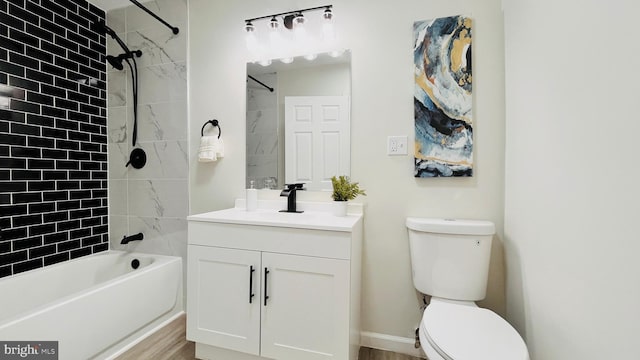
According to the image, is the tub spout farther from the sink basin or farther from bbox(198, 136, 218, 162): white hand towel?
the sink basin

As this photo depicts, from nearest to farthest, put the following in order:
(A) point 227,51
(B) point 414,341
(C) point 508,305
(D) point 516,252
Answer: (D) point 516,252
(C) point 508,305
(B) point 414,341
(A) point 227,51

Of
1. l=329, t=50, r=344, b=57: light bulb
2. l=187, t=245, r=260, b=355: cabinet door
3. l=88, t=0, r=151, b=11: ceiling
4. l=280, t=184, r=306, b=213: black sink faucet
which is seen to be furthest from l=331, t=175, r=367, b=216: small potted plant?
l=88, t=0, r=151, b=11: ceiling

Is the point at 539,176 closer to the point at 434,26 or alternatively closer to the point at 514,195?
the point at 514,195

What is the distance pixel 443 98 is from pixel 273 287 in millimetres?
1404

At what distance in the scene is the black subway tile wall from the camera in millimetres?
1694

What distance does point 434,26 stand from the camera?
1.54m

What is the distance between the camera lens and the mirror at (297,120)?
1.71 metres

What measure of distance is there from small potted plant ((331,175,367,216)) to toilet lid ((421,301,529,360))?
0.67 meters

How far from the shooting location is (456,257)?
138 cm

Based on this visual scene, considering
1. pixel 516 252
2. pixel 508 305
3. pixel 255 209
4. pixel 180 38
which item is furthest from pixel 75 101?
pixel 508 305

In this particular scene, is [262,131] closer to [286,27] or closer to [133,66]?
[286,27]

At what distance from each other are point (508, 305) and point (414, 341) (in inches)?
22.1

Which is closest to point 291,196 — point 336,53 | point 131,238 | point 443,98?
point 336,53

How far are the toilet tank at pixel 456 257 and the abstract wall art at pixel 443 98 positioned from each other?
0.33 metres
